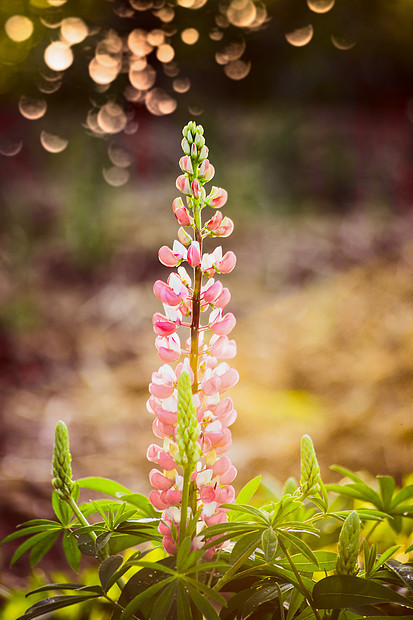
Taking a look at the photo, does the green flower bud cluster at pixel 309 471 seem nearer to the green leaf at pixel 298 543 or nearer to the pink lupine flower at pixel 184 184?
the green leaf at pixel 298 543

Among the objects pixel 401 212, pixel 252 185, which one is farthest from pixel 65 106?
pixel 401 212

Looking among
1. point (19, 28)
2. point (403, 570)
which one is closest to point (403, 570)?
point (403, 570)

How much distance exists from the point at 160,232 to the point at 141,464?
54.7 inches

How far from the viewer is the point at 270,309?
214 cm

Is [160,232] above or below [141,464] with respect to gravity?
above

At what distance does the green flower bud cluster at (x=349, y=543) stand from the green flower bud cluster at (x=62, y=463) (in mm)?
222

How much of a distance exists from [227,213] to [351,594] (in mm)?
2318

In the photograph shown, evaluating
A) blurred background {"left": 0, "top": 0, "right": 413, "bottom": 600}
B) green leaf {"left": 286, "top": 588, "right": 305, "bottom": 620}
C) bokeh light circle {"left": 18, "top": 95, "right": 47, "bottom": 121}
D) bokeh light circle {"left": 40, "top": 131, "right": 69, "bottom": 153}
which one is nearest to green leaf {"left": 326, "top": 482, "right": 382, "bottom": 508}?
green leaf {"left": 286, "top": 588, "right": 305, "bottom": 620}

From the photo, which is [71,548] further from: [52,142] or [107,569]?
[52,142]

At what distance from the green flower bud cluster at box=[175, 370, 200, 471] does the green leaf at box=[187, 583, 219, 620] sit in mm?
96

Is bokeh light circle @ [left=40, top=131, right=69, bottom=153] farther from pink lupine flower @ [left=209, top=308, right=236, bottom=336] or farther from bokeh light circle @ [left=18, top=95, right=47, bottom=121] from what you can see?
pink lupine flower @ [left=209, top=308, right=236, bottom=336]

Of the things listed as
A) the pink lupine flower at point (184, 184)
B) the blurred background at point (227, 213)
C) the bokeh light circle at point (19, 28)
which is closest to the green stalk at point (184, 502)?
the pink lupine flower at point (184, 184)

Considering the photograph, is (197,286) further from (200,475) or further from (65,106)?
(65,106)

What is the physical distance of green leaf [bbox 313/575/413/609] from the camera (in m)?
0.41
